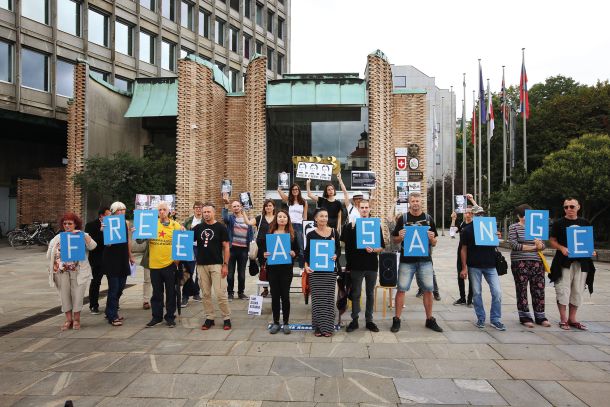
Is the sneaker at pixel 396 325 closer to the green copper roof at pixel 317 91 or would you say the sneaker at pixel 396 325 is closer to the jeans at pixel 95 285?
the jeans at pixel 95 285

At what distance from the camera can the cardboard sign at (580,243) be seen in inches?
249

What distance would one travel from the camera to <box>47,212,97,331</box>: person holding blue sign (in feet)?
21.2

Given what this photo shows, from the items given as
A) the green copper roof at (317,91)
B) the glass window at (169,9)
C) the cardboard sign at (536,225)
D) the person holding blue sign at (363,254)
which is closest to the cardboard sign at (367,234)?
the person holding blue sign at (363,254)

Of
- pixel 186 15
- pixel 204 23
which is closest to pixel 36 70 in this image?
pixel 186 15

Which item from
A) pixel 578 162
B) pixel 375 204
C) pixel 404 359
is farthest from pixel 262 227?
pixel 578 162

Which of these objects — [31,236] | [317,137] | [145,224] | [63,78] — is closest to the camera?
[145,224]

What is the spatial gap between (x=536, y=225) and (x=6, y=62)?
1117 inches

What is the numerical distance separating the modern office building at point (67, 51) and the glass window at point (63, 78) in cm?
6

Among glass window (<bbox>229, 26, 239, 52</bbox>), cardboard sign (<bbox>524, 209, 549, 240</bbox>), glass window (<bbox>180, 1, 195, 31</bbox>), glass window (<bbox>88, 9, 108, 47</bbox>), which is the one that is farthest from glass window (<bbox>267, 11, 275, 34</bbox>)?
cardboard sign (<bbox>524, 209, 549, 240</bbox>)

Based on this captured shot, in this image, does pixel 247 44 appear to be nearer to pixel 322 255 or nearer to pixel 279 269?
pixel 279 269

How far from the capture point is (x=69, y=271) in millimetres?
6516

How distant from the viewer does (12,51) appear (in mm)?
24219

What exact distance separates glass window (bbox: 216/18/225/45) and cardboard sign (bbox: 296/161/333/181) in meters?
34.8

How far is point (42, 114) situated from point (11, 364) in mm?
25292
